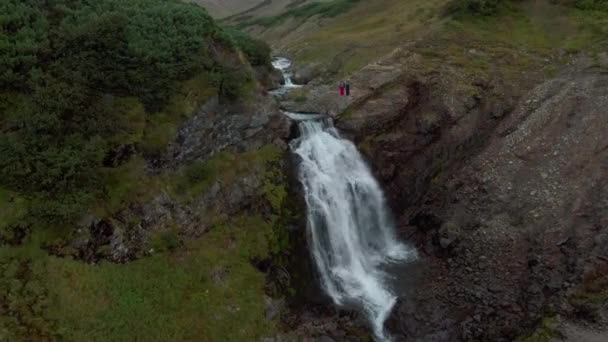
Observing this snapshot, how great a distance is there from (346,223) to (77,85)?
51.1 ft

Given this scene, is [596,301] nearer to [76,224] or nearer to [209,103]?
[209,103]

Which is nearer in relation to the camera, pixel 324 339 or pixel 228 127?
pixel 324 339

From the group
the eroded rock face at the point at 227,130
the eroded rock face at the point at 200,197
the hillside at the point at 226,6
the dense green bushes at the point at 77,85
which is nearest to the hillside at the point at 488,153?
the eroded rock face at the point at 227,130

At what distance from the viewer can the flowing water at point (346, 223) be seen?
24188 millimetres

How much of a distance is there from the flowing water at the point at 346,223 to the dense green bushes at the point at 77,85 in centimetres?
708

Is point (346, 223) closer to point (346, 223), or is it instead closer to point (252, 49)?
point (346, 223)

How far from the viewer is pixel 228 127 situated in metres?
25.9

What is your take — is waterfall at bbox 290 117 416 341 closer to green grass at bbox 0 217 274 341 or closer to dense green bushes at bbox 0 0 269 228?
green grass at bbox 0 217 274 341

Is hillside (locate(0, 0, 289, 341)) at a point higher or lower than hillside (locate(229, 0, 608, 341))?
higher

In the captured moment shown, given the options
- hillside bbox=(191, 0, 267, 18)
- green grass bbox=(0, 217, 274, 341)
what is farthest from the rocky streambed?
hillside bbox=(191, 0, 267, 18)

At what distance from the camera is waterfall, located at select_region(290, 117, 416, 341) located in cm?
2419

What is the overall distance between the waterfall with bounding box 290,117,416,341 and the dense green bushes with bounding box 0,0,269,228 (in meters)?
7.07

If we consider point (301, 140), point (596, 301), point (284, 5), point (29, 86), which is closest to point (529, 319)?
point (596, 301)

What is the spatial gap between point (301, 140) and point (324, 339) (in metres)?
12.5
